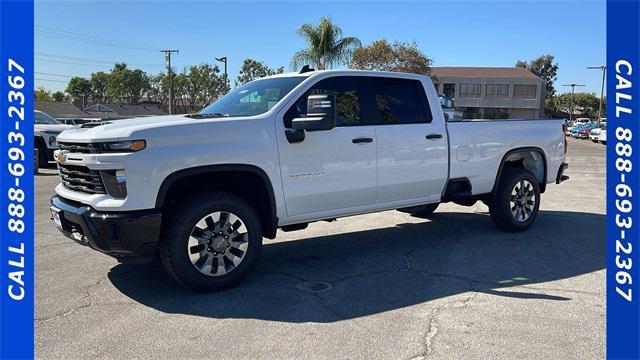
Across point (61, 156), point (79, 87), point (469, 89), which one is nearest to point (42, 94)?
point (79, 87)

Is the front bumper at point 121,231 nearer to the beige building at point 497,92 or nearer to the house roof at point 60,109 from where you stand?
the beige building at point 497,92

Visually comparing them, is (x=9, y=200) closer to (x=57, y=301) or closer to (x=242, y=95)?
(x=57, y=301)

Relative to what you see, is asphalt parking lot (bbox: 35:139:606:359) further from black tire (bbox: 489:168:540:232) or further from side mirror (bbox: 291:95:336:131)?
side mirror (bbox: 291:95:336:131)

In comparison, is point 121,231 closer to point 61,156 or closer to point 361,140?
point 61,156

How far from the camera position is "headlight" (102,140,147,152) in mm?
4281

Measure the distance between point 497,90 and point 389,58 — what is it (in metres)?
45.4

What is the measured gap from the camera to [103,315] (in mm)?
4285

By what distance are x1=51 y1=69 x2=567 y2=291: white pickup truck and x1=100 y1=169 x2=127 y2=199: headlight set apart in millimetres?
12

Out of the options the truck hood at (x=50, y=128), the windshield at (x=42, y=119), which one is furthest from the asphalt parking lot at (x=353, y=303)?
the windshield at (x=42, y=119)

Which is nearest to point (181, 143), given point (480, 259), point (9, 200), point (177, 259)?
point (177, 259)

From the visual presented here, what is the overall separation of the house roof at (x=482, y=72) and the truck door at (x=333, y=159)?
71255mm

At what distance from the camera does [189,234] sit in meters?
4.57

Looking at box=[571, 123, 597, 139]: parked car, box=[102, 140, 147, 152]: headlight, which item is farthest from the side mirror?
box=[571, 123, 597, 139]: parked car

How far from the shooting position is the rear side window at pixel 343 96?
5418mm
